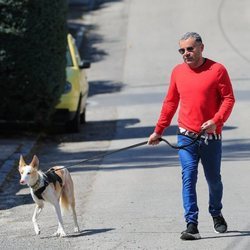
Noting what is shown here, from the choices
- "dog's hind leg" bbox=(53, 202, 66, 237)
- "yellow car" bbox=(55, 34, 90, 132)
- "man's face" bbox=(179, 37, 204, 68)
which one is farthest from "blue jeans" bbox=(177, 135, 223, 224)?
"yellow car" bbox=(55, 34, 90, 132)

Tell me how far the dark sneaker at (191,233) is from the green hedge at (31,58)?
29.0ft

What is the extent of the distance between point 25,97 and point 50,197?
27.6 feet

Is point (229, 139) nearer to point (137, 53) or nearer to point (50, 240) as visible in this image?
point (50, 240)

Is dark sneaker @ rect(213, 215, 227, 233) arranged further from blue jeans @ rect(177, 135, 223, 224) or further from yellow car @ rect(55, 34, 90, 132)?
yellow car @ rect(55, 34, 90, 132)

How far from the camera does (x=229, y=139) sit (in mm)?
16828

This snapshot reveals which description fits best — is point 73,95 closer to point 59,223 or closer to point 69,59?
point 69,59

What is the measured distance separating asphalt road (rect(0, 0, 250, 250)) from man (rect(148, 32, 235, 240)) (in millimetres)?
533

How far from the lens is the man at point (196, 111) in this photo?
8.38 metres

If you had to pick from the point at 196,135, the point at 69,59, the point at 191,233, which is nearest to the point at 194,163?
the point at 196,135

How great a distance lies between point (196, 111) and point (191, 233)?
3.80 ft

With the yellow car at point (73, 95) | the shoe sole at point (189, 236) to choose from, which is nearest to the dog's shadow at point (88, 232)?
the shoe sole at point (189, 236)

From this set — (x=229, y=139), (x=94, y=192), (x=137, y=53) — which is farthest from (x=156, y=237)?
(x=137, y=53)

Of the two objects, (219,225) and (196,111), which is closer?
(196,111)

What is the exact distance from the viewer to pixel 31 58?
16.9 meters
